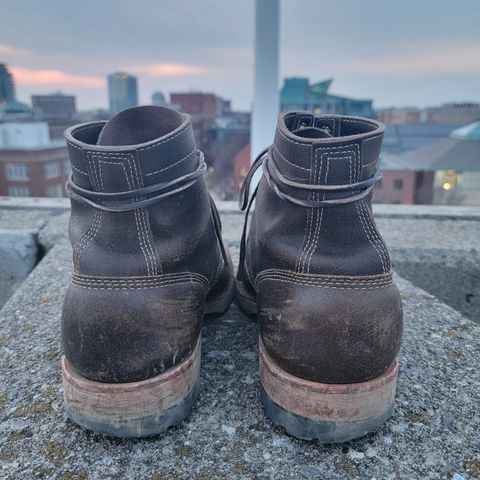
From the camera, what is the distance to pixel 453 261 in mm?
2023

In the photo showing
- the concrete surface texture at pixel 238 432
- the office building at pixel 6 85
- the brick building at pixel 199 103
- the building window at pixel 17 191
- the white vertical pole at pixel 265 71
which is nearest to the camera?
the concrete surface texture at pixel 238 432

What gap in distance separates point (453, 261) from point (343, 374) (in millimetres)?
1421

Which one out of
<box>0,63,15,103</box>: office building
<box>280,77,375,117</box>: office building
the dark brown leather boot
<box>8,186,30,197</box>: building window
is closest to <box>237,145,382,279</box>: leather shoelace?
the dark brown leather boot

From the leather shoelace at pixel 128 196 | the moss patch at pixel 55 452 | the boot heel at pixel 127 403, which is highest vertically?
the leather shoelace at pixel 128 196

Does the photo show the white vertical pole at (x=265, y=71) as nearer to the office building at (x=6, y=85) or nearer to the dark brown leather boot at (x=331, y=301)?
the dark brown leather boot at (x=331, y=301)

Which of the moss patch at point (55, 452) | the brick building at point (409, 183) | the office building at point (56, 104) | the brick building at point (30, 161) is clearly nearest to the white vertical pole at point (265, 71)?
the moss patch at point (55, 452)

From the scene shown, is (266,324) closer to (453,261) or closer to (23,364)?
(23,364)

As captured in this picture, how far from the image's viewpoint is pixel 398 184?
1096 cm

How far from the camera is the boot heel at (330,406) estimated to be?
0.85m

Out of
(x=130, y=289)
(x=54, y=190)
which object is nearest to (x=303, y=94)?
(x=130, y=289)

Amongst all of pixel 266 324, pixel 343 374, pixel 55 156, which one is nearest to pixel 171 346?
pixel 266 324

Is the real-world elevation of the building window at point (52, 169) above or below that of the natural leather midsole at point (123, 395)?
below

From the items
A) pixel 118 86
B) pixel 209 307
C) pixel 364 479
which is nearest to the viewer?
pixel 364 479

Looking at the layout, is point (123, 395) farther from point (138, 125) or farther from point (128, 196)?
point (138, 125)
